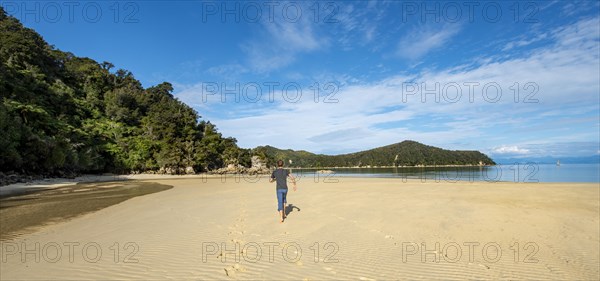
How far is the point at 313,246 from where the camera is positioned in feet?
23.0

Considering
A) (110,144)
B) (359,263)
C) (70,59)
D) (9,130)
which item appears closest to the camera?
(359,263)

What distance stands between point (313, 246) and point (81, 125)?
233 ft

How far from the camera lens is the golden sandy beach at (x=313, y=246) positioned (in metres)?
5.39

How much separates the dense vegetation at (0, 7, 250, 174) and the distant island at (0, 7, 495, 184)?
0.10 m

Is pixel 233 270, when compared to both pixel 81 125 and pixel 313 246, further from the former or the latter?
pixel 81 125

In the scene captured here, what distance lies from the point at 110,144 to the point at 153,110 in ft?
101

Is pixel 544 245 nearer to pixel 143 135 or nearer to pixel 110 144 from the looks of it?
pixel 110 144

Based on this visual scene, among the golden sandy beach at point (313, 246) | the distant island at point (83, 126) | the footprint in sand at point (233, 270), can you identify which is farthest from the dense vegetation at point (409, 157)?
the footprint in sand at point (233, 270)

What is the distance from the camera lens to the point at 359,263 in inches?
230

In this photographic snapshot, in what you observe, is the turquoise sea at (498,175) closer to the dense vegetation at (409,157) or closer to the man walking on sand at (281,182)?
the man walking on sand at (281,182)

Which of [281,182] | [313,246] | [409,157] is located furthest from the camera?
[409,157]

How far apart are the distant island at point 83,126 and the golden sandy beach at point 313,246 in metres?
30.3

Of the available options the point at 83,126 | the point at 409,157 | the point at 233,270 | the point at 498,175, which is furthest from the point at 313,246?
the point at 409,157

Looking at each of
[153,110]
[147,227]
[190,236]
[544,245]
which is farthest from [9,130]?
[153,110]
